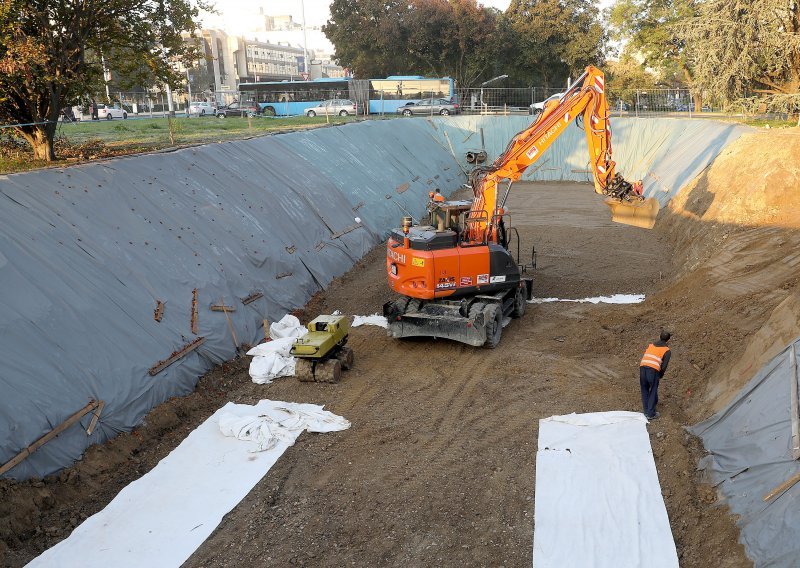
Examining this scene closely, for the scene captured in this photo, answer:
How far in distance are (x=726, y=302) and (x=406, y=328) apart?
249 inches

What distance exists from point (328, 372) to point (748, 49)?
24.1 m

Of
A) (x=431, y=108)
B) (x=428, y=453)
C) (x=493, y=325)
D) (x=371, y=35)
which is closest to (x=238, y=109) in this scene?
(x=431, y=108)

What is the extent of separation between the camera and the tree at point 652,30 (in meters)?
41.7

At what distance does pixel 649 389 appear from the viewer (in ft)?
31.9

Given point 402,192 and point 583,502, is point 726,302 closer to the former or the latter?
point 583,502

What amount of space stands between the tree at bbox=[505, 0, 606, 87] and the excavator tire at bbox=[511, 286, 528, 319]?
126 ft

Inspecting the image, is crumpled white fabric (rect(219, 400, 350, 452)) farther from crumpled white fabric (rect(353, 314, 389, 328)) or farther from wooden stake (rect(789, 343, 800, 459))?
wooden stake (rect(789, 343, 800, 459))

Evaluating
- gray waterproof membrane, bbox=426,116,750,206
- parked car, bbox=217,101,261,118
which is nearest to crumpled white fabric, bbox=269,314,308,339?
gray waterproof membrane, bbox=426,116,750,206

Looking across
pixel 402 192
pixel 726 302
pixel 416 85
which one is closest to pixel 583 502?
pixel 726 302

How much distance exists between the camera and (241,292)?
Result: 14.1 m

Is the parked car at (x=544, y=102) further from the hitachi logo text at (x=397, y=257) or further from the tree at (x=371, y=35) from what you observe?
the tree at (x=371, y=35)

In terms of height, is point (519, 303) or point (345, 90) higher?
point (345, 90)

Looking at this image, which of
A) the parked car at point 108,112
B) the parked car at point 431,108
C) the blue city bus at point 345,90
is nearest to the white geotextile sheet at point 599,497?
the parked car at point 431,108

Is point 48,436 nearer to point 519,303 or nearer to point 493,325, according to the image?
point 493,325
